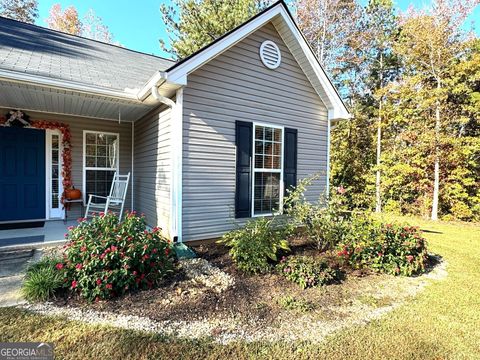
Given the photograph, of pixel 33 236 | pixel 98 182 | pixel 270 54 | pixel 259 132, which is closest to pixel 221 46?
pixel 270 54

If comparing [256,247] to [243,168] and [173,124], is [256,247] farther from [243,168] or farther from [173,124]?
[173,124]

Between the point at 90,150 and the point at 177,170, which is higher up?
the point at 90,150

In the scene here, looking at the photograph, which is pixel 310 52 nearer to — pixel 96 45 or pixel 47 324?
pixel 96 45

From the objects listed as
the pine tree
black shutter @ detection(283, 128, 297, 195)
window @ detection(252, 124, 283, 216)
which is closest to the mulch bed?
window @ detection(252, 124, 283, 216)

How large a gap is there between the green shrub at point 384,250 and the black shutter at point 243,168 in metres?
1.90

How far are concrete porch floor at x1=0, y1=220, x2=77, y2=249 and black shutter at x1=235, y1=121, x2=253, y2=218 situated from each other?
309cm

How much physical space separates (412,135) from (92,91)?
9892 millimetres

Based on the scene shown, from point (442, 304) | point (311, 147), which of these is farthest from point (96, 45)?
point (442, 304)

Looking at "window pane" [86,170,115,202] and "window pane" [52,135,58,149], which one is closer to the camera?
"window pane" [52,135,58,149]

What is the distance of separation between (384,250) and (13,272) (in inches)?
203

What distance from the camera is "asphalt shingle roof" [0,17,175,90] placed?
4.30 metres

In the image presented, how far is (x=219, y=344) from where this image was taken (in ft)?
7.09

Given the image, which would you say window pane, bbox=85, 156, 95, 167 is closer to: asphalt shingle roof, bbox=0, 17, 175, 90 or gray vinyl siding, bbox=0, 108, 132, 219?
gray vinyl siding, bbox=0, 108, 132, 219

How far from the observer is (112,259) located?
2910 millimetres
